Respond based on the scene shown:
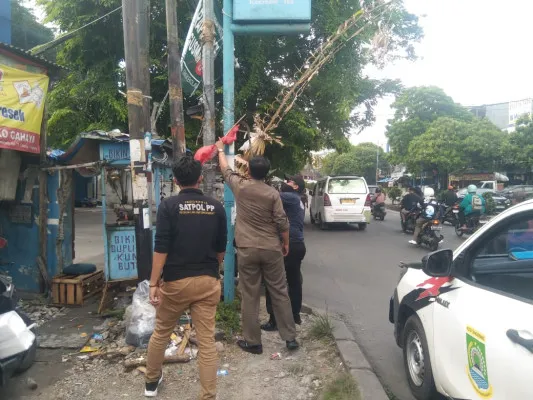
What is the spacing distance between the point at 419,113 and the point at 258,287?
3597cm

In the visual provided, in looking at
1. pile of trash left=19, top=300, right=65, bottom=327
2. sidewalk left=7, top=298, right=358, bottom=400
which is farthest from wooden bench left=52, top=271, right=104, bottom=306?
sidewalk left=7, top=298, right=358, bottom=400

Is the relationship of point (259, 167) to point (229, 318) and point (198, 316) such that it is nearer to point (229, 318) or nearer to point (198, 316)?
point (198, 316)

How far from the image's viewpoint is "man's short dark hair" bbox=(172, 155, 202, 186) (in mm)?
3189

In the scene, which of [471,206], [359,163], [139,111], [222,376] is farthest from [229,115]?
[359,163]

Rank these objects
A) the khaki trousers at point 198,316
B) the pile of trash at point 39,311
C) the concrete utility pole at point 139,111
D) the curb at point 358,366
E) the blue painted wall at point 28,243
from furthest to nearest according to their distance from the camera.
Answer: the blue painted wall at point 28,243 < the pile of trash at point 39,311 < the concrete utility pole at point 139,111 < the curb at point 358,366 < the khaki trousers at point 198,316

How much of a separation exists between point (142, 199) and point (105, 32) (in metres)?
8.43

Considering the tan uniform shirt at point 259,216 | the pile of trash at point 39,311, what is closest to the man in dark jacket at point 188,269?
the tan uniform shirt at point 259,216

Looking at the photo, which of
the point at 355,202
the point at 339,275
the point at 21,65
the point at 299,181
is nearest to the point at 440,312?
the point at 299,181

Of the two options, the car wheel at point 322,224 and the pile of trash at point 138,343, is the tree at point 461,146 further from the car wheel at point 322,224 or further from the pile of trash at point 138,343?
the pile of trash at point 138,343

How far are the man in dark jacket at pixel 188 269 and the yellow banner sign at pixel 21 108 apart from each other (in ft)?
10.1

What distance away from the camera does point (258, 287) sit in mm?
4074

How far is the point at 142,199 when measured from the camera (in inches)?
184

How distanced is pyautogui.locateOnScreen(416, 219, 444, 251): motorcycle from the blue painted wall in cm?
784

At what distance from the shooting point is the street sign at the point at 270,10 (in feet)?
16.1
